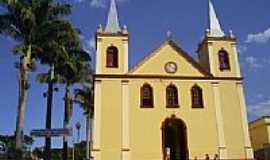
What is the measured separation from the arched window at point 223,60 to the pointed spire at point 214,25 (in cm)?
180

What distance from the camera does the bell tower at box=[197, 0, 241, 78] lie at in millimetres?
31188

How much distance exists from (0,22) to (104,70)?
913cm

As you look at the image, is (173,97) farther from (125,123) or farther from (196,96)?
(125,123)

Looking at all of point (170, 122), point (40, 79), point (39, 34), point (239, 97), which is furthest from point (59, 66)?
point (239, 97)

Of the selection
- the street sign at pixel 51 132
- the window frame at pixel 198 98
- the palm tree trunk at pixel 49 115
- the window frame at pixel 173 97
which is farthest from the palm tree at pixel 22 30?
the window frame at pixel 198 98

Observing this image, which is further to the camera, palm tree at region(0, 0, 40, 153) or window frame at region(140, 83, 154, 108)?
window frame at region(140, 83, 154, 108)

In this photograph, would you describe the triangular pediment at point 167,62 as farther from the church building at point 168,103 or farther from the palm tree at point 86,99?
the palm tree at point 86,99

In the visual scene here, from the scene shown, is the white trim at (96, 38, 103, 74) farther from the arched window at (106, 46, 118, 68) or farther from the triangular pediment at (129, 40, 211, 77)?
the triangular pediment at (129, 40, 211, 77)

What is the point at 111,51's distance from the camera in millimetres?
31109

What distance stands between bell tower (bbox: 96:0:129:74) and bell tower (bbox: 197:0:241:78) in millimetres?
7093

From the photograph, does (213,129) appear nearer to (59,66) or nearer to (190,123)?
(190,123)

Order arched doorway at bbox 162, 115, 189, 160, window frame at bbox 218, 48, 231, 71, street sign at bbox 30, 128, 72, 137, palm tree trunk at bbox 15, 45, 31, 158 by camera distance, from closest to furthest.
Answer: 1. street sign at bbox 30, 128, 72, 137
2. palm tree trunk at bbox 15, 45, 31, 158
3. arched doorway at bbox 162, 115, 189, 160
4. window frame at bbox 218, 48, 231, 71

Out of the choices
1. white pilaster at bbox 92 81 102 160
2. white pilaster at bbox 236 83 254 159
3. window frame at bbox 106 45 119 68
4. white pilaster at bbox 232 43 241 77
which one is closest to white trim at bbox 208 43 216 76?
white pilaster at bbox 232 43 241 77

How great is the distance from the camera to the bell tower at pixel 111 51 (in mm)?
30219
